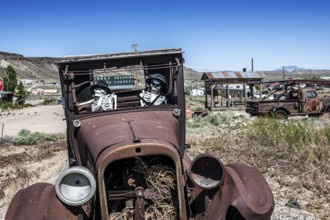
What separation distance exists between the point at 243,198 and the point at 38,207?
2.01 metres

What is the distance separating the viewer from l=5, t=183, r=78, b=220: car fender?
384 cm

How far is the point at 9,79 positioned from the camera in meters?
53.2

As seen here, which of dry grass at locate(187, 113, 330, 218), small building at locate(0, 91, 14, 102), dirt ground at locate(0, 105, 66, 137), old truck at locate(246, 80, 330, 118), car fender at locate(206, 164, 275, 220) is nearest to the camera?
car fender at locate(206, 164, 275, 220)

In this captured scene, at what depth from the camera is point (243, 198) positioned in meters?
4.06

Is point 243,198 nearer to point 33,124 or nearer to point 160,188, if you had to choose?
point 160,188

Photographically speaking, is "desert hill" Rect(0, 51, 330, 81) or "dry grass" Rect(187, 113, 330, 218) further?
"desert hill" Rect(0, 51, 330, 81)

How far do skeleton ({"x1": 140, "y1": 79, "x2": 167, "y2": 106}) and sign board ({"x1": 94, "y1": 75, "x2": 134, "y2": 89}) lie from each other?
877 millimetres

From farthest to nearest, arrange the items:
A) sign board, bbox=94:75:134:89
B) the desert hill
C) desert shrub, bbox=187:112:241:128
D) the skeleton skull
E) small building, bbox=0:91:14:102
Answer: the desert hill → small building, bbox=0:91:14:102 → desert shrub, bbox=187:112:241:128 → sign board, bbox=94:75:134:89 → the skeleton skull

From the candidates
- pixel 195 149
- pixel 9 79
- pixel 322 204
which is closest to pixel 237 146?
pixel 195 149

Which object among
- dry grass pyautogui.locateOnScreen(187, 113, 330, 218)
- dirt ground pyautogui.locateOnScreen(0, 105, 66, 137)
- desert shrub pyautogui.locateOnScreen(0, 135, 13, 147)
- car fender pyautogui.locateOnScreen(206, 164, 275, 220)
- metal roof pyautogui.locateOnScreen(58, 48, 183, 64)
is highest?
metal roof pyautogui.locateOnScreen(58, 48, 183, 64)

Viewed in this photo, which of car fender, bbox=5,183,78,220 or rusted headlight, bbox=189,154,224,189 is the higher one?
rusted headlight, bbox=189,154,224,189

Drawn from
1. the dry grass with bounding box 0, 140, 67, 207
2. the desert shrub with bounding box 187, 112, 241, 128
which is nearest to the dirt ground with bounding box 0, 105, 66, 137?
the dry grass with bounding box 0, 140, 67, 207

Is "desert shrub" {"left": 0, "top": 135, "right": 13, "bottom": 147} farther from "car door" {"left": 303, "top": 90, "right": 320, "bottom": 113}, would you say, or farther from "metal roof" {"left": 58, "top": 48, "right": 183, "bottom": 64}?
"car door" {"left": 303, "top": 90, "right": 320, "bottom": 113}

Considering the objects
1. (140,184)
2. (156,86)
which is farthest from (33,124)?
(140,184)
